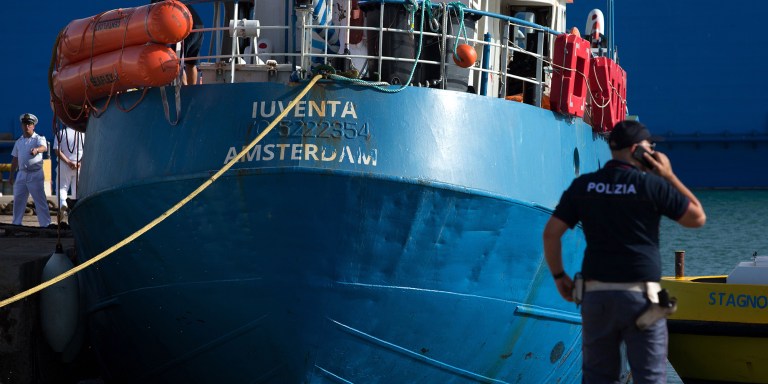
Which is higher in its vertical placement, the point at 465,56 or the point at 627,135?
the point at 465,56

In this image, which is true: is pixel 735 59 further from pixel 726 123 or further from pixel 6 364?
pixel 6 364

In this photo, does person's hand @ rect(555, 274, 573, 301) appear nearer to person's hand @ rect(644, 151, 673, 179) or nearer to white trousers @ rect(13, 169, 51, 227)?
person's hand @ rect(644, 151, 673, 179)

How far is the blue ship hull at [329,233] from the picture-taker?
809 cm

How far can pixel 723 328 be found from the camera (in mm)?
10344

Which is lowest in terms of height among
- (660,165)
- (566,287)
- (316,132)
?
(566,287)

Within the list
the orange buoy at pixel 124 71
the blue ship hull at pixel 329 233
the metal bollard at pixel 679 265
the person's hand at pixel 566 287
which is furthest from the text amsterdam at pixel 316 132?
the metal bollard at pixel 679 265

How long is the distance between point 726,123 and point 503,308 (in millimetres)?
40809

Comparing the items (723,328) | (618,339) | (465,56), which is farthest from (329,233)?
(723,328)

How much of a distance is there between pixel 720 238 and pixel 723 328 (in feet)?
63.6

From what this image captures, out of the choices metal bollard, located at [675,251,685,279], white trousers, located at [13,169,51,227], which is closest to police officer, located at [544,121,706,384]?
metal bollard, located at [675,251,685,279]

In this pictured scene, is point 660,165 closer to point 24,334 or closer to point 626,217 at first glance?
point 626,217

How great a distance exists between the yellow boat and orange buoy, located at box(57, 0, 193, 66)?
16.8 feet

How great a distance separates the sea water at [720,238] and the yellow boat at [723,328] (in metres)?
1.91

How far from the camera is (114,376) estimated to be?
385 inches
